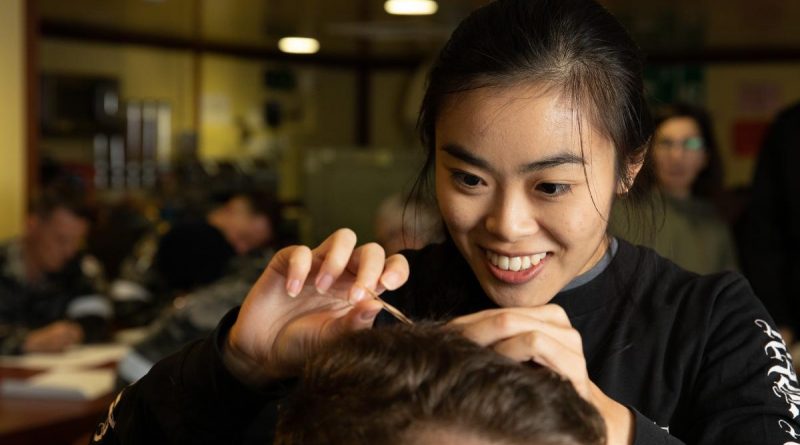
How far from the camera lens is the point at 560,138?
1169 millimetres

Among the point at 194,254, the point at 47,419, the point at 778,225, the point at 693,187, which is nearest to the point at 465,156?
the point at 47,419

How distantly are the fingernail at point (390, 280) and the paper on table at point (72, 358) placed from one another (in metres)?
3.07

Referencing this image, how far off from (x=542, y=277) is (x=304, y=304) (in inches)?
10.4

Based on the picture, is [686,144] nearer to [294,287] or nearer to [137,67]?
[294,287]

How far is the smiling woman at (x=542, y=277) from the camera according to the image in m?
1.16

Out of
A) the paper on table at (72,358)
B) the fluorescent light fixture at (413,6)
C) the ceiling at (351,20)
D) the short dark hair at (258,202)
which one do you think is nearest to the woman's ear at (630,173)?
the paper on table at (72,358)

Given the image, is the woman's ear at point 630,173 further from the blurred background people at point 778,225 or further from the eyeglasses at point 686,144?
the eyeglasses at point 686,144

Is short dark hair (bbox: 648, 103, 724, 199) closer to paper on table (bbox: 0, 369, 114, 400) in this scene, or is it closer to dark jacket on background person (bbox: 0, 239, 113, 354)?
paper on table (bbox: 0, 369, 114, 400)

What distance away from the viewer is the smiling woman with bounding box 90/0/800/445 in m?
1.16

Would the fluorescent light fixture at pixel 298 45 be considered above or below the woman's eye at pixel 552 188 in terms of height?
above

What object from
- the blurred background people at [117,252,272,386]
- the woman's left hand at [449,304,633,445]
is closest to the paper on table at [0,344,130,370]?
the blurred background people at [117,252,272,386]

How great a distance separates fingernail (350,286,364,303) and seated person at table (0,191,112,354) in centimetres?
358

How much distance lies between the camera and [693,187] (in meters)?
4.07

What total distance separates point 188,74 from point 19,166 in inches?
137
